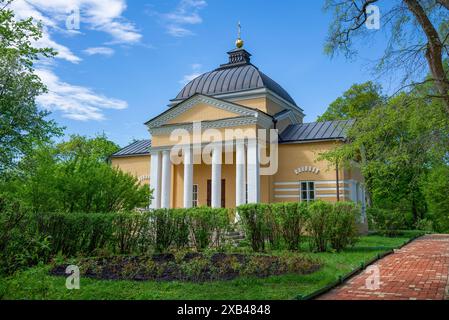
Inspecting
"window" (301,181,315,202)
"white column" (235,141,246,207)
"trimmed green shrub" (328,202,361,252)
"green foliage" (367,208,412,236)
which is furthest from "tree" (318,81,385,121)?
"trimmed green shrub" (328,202,361,252)

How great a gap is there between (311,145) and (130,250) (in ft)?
38.4

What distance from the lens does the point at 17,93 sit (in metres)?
11.3

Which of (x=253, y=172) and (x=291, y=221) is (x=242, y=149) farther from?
(x=291, y=221)

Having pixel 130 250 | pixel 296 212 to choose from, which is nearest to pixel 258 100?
pixel 296 212

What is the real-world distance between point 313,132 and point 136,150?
40.7ft

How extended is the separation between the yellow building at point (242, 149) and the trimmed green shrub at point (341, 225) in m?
6.09

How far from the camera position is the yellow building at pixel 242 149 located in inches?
771

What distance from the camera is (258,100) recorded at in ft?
74.7

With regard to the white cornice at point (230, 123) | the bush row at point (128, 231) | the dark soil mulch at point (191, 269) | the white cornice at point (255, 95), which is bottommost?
the dark soil mulch at point (191, 269)

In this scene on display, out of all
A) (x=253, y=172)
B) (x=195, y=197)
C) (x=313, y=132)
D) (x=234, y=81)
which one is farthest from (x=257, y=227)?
(x=234, y=81)

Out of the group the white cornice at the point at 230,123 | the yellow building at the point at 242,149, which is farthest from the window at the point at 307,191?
the white cornice at the point at 230,123

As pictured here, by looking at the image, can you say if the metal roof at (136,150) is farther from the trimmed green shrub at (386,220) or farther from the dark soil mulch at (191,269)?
the dark soil mulch at (191,269)

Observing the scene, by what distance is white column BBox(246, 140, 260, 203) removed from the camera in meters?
19.0
